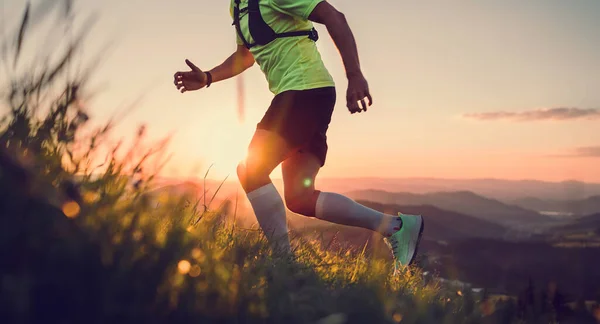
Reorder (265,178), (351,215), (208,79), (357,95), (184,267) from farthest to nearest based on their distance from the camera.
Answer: (208,79) → (351,215) → (265,178) → (357,95) → (184,267)

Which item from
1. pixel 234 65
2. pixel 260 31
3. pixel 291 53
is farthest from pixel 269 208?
pixel 234 65

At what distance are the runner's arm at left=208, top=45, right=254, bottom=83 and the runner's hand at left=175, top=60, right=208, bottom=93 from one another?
212 mm

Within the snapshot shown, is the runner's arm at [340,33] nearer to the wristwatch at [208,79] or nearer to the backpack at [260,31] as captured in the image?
the backpack at [260,31]

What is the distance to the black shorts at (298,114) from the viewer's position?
4.45m

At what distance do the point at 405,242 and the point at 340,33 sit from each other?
173cm

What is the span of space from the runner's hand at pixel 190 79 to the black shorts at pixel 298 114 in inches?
32.8

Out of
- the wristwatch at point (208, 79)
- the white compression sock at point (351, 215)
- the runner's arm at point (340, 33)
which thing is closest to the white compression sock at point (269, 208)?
the white compression sock at point (351, 215)

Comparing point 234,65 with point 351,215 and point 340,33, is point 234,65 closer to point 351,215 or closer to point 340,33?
point 340,33

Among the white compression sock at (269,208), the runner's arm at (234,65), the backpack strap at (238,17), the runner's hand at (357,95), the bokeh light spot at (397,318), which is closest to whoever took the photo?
the bokeh light spot at (397,318)

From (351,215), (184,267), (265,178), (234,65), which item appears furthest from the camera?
(234,65)

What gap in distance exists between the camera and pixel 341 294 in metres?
2.54

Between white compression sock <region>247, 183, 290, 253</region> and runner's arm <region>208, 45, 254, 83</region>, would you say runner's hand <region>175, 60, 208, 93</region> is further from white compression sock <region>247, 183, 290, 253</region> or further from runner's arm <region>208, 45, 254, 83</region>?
white compression sock <region>247, 183, 290, 253</region>

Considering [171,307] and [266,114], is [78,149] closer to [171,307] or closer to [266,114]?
[171,307]

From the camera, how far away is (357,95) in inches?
166
